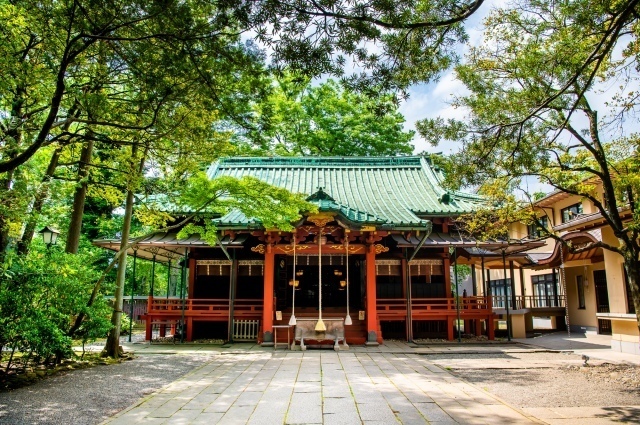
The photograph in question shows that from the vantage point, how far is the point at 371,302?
45.4ft

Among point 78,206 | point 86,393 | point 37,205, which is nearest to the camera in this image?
point 86,393

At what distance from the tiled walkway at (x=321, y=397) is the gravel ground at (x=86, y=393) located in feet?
1.33

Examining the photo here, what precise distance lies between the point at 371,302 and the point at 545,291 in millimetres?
15118

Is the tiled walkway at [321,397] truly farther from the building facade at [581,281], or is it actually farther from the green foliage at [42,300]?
the building facade at [581,281]

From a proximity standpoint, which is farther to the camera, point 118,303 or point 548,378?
point 118,303

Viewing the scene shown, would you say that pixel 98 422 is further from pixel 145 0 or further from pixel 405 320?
pixel 405 320

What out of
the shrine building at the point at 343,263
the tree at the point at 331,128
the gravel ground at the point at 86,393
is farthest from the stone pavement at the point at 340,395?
the tree at the point at 331,128

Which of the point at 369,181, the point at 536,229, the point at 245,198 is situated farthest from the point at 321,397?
the point at 369,181

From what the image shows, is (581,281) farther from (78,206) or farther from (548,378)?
(78,206)

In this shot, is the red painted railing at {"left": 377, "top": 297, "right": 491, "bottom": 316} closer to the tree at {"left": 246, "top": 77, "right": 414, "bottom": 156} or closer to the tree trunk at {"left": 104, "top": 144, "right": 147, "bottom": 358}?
the tree trunk at {"left": 104, "top": 144, "right": 147, "bottom": 358}

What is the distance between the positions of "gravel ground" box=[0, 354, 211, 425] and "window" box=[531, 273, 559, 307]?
18821 mm

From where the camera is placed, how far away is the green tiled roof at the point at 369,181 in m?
15.8

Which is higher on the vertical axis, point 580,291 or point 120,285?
point 120,285

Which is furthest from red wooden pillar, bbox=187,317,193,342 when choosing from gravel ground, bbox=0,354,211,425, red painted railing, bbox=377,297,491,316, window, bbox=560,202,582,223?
window, bbox=560,202,582,223
